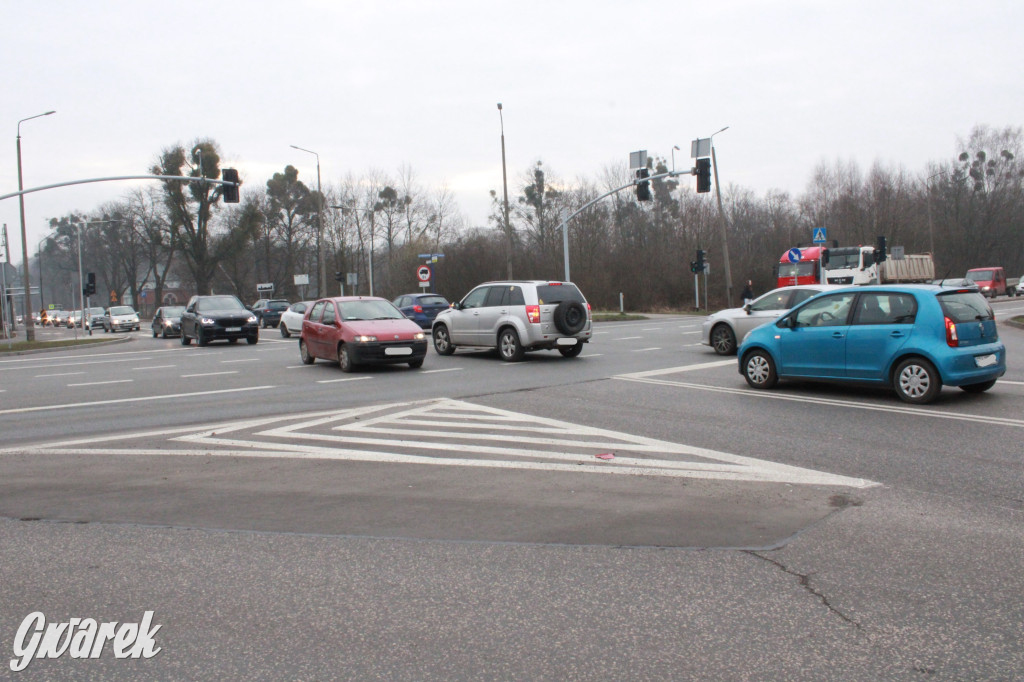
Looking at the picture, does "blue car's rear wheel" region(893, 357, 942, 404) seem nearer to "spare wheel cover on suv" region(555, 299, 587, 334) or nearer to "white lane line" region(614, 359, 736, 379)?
"white lane line" region(614, 359, 736, 379)

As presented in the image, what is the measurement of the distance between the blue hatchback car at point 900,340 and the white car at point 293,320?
937 inches

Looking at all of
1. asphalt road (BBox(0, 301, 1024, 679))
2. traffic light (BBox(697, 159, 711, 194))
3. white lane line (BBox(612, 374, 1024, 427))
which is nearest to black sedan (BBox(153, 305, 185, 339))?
traffic light (BBox(697, 159, 711, 194))

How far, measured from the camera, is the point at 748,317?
18.2 meters

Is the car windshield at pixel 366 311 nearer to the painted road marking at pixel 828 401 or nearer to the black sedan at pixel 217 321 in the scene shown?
the painted road marking at pixel 828 401

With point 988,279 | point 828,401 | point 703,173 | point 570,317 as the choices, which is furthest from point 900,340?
point 988,279

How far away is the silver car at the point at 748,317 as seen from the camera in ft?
57.1

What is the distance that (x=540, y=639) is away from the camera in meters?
3.84

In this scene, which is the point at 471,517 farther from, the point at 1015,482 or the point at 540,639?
the point at 1015,482

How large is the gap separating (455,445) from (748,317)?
36.6 feet

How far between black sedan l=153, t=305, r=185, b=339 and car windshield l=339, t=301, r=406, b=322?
23.0 m

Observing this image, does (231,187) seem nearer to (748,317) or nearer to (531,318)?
(531,318)

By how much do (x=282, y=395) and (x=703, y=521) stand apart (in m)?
9.33

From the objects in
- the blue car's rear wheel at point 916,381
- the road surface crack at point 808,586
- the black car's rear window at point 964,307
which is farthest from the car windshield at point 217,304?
the road surface crack at point 808,586

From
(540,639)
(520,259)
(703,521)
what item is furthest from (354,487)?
(520,259)
